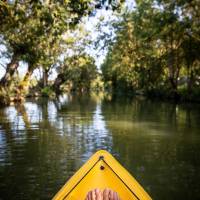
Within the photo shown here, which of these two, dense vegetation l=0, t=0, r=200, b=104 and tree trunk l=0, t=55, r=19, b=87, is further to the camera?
tree trunk l=0, t=55, r=19, b=87

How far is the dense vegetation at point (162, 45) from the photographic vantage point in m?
39.4

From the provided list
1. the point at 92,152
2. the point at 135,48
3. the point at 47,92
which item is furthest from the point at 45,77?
the point at 92,152

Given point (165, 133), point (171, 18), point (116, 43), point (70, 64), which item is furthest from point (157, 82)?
A: point (165, 133)

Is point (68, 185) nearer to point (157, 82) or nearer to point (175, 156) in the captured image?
point (175, 156)

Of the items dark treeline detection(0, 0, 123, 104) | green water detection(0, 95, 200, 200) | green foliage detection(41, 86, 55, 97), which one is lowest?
green water detection(0, 95, 200, 200)

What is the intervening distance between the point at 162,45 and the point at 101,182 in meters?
52.7

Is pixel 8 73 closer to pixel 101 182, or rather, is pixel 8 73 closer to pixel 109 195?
pixel 101 182

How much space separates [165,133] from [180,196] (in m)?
9.71

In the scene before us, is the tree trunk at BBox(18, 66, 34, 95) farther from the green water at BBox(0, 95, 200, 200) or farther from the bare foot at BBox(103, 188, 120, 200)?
the bare foot at BBox(103, 188, 120, 200)

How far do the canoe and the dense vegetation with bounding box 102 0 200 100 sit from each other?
32.1 meters

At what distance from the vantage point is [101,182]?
5734 mm

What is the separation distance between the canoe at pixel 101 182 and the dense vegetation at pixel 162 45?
32.1 meters

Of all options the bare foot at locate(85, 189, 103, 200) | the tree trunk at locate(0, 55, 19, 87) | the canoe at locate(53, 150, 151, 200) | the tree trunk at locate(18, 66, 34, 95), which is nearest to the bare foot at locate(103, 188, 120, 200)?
the bare foot at locate(85, 189, 103, 200)

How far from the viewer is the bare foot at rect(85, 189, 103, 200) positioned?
5.15m
